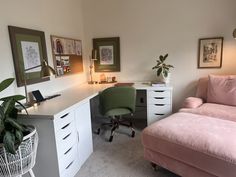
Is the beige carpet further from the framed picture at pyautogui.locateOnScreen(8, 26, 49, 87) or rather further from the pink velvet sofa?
the framed picture at pyautogui.locateOnScreen(8, 26, 49, 87)

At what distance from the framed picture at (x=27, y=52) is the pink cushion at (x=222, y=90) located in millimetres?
2487

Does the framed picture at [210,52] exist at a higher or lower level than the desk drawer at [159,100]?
higher

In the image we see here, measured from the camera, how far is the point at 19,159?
1.48 m

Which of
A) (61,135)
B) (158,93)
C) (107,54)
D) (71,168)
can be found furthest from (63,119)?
(107,54)

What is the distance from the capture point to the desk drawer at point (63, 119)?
5.85 ft

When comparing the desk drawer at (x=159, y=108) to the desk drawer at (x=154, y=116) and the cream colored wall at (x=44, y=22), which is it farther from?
the cream colored wall at (x=44, y=22)

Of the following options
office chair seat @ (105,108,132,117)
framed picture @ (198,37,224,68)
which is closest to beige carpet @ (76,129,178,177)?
office chair seat @ (105,108,132,117)

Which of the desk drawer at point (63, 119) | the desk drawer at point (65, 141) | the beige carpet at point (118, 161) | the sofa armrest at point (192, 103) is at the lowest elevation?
the beige carpet at point (118, 161)

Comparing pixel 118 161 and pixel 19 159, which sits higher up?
pixel 19 159

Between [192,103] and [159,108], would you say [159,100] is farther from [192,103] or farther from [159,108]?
[192,103]

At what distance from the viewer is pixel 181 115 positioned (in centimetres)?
241

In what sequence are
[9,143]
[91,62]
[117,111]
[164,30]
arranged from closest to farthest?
[9,143] → [117,111] → [164,30] → [91,62]

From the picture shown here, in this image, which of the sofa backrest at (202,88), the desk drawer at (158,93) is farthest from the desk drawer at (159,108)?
the sofa backrest at (202,88)

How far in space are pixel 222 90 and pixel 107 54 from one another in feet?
6.84
